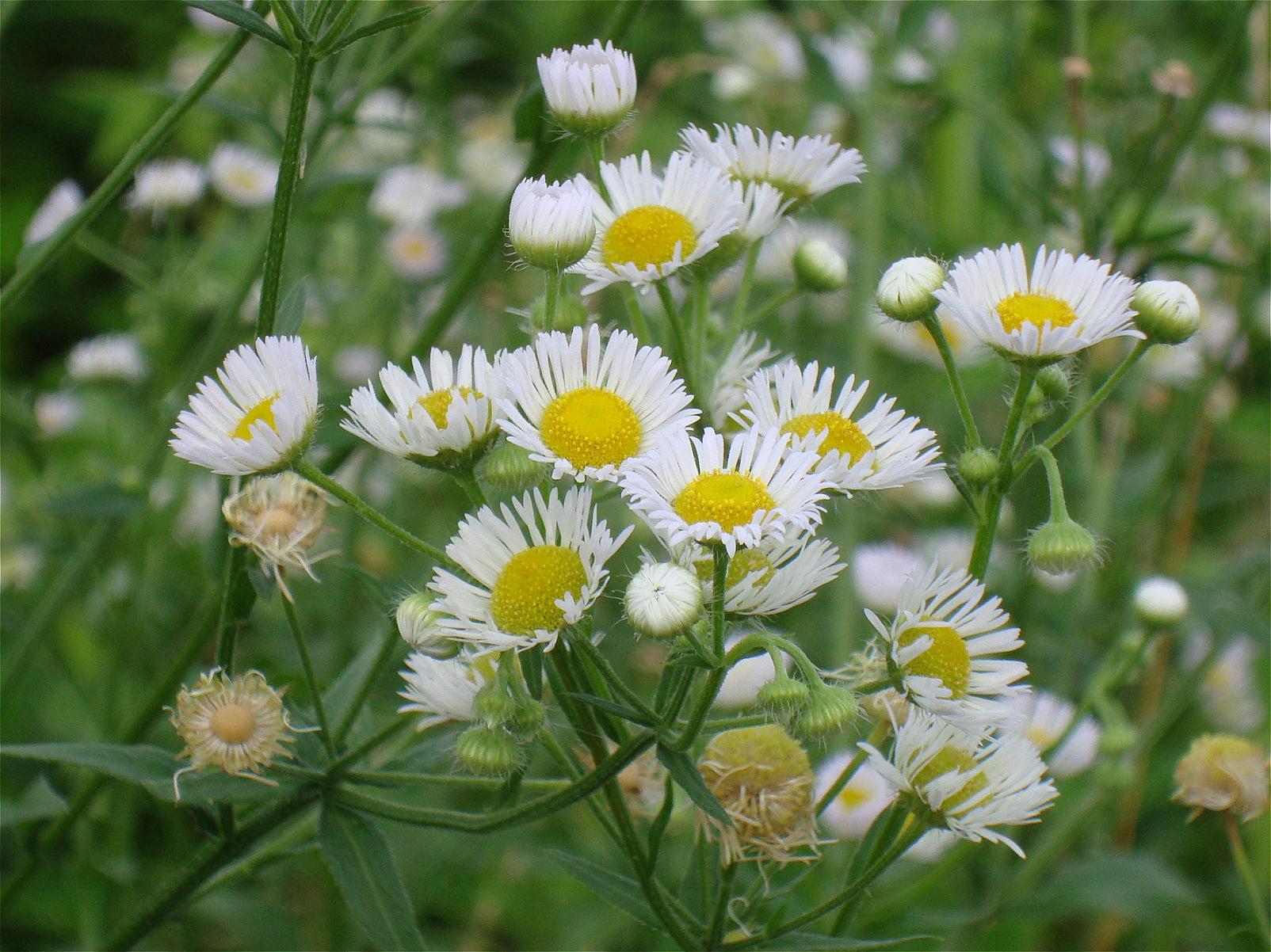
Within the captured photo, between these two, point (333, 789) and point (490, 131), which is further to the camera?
point (490, 131)

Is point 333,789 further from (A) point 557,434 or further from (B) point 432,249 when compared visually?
(B) point 432,249

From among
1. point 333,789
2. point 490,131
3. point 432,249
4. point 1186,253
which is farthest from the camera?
point 490,131

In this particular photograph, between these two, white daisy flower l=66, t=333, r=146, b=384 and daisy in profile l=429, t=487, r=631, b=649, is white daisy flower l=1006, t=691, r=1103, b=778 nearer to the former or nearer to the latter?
daisy in profile l=429, t=487, r=631, b=649

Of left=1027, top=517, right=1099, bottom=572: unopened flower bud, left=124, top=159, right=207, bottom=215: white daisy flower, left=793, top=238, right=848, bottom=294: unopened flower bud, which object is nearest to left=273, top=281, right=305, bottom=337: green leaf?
left=793, top=238, right=848, bottom=294: unopened flower bud

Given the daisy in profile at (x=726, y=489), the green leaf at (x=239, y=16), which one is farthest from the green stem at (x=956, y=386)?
the green leaf at (x=239, y=16)

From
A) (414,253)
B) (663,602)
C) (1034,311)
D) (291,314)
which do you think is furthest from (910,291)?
(414,253)

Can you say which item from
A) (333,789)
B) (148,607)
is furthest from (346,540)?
(333,789)

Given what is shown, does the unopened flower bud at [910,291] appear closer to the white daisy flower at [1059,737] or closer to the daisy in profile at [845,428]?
A: the daisy in profile at [845,428]
